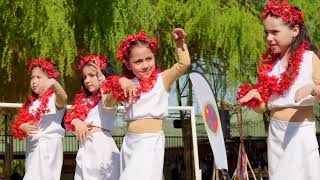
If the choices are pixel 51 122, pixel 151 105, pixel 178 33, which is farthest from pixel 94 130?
pixel 178 33

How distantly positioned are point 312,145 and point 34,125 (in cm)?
226

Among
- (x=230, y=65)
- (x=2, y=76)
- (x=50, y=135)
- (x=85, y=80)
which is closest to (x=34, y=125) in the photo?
(x=50, y=135)

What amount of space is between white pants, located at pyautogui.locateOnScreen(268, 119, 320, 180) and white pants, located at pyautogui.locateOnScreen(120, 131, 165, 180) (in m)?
0.71

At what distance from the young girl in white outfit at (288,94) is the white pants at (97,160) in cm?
114

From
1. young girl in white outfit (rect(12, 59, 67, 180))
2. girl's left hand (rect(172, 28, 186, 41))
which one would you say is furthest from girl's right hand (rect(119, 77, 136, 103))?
young girl in white outfit (rect(12, 59, 67, 180))

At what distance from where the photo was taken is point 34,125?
4496mm

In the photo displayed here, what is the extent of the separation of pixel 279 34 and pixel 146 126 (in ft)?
3.36

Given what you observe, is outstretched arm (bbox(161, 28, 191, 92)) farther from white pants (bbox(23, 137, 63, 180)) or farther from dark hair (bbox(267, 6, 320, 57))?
white pants (bbox(23, 137, 63, 180))

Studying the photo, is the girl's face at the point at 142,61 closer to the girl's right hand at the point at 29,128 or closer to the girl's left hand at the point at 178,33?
the girl's left hand at the point at 178,33

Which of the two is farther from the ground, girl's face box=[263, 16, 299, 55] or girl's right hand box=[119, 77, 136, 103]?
girl's face box=[263, 16, 299, 55]

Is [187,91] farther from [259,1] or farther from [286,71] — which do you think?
[286,71]

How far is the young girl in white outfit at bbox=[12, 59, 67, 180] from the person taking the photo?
443cm

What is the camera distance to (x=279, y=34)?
11.4 ft

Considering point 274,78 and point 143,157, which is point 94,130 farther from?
point 274,78
